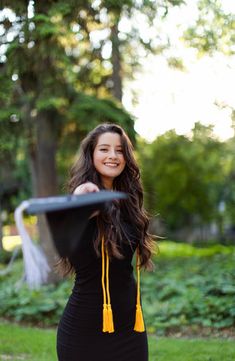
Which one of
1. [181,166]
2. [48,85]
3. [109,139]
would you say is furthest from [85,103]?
[181,166]

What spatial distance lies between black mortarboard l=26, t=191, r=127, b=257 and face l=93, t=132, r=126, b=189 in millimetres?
567

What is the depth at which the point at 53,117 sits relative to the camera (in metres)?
11.2

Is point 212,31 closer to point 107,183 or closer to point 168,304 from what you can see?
point 168,304

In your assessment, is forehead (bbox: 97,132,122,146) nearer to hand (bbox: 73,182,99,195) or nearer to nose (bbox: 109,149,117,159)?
nose (bbox: 109,149,117,159)

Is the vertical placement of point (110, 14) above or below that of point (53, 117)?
above

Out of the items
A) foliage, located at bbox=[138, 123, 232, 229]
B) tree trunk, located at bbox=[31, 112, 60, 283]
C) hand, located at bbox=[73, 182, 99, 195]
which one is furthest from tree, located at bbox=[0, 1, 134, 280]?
foliage, located at bbox=[138, 123, 232, 229]

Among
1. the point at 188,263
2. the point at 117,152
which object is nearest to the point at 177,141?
the point at 188,263

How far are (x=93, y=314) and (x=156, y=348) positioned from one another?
3841 mm

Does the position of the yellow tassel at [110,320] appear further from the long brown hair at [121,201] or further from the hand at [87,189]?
the hand at [87,189]

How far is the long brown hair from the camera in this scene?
2.53 meters

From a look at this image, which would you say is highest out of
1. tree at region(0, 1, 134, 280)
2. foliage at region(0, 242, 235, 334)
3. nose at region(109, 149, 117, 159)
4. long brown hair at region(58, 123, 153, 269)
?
tree at region(0, 1, 134, 280)

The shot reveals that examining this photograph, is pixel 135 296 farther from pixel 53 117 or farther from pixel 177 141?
pixel 177 141

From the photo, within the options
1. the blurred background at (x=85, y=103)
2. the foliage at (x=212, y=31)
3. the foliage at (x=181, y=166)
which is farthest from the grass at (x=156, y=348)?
the foliage at (x=181, y=166)

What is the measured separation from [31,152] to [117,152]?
9.62m
